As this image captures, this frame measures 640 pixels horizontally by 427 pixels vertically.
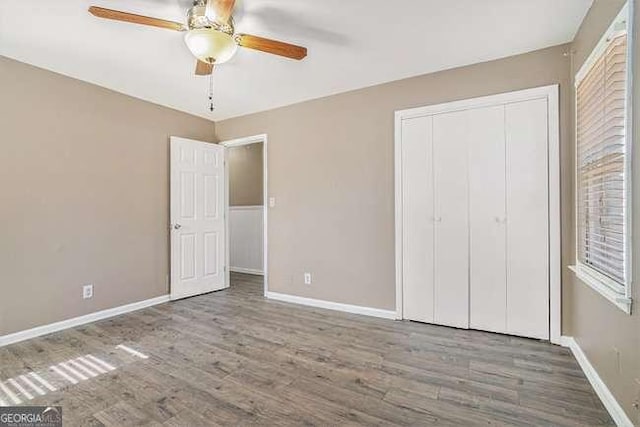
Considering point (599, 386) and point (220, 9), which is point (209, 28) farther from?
point (599, 386)

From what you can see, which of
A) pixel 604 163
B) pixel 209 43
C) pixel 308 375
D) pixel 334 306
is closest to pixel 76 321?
pixel 308 375

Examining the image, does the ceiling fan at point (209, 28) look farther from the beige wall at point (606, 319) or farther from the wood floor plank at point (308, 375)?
the wood floor plank at point (308, 375)

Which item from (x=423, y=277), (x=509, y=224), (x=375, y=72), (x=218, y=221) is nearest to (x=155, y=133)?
(x=218, y=221)

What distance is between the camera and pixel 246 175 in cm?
603

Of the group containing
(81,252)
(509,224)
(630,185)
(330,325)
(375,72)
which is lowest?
(330,325)

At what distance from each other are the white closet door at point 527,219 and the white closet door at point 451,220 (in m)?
0.35

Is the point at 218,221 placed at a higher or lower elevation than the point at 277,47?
lower

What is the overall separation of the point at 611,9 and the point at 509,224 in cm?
158

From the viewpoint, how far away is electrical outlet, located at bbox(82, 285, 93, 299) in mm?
3088

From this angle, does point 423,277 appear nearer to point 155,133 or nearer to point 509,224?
point 509,224

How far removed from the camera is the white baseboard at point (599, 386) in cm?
153

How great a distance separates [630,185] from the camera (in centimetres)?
142

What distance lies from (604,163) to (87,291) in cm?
438

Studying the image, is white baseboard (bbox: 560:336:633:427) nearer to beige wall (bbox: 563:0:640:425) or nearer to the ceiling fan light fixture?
beige wall (bbox: 563:0:640:425)
